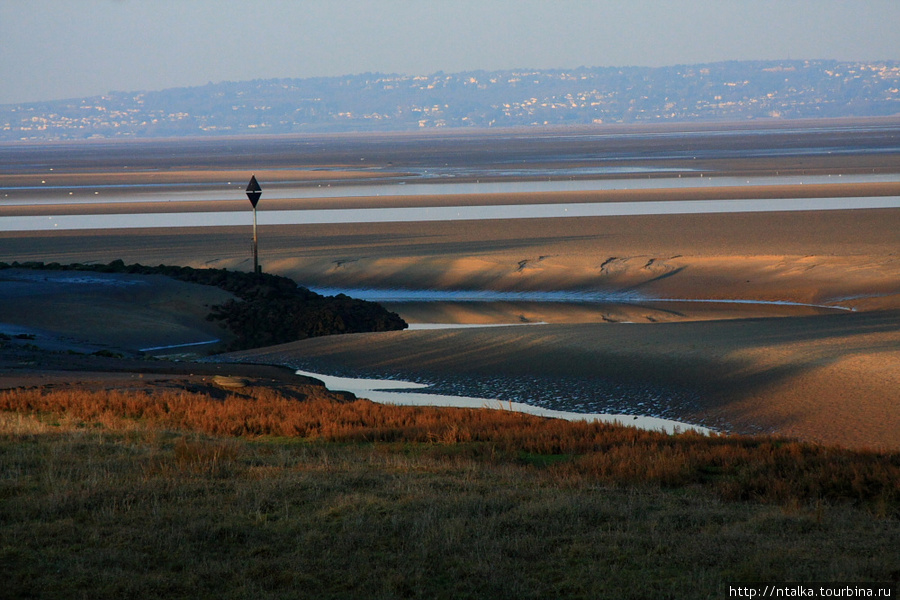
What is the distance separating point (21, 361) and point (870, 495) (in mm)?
13065

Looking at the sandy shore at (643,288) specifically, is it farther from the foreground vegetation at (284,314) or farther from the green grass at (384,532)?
the green grass at (384,532)

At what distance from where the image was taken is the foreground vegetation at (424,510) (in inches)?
237

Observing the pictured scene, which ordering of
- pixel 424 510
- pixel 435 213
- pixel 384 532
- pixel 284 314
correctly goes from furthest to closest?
pixel 435 213
pixel 284 314
pixel 424 510
pixel 384 532

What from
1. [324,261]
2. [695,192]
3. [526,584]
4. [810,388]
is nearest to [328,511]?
[526,584]

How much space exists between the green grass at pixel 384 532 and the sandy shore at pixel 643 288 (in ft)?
17.5

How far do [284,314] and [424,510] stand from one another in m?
16.3

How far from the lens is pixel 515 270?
28734mm

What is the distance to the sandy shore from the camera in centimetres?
1443

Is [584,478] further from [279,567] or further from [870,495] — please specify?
[279,567]

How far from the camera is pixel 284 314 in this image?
76.7ft

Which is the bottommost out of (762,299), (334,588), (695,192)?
(334,588)

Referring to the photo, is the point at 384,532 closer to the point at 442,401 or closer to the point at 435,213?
the point at 442,401

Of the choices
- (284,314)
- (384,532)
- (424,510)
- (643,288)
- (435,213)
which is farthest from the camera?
(435,213)

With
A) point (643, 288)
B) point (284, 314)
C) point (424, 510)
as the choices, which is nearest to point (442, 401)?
point (424, 510)
